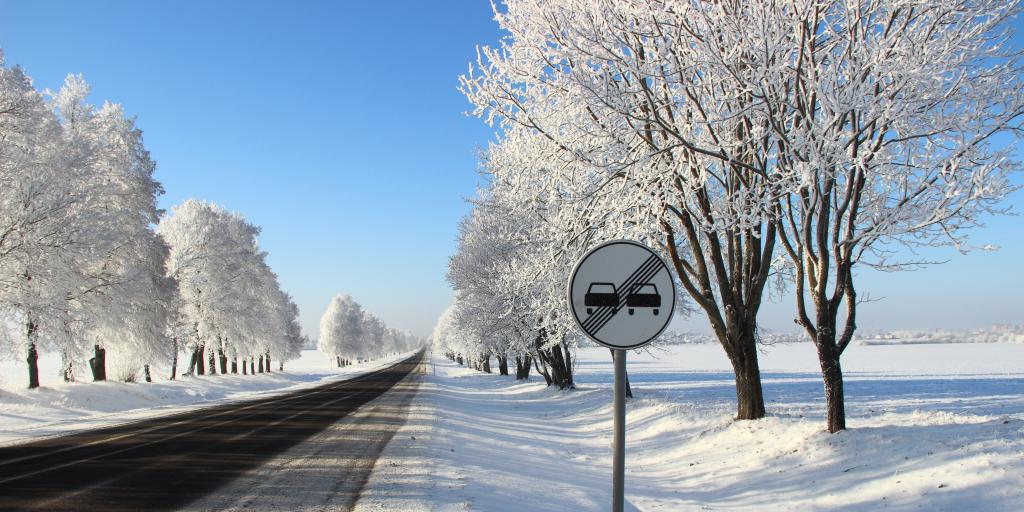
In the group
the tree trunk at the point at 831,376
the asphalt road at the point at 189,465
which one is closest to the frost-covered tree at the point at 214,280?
the asphalt road at the point at 189,465

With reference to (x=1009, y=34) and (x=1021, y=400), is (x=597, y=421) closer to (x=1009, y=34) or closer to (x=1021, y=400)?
(x=1009, y=34)

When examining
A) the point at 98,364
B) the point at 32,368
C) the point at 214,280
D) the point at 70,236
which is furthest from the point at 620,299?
the point at 214,280

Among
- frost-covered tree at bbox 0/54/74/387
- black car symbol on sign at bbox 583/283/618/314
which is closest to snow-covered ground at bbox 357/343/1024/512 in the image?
black car symbol on sign at bbox 583/283/618/314

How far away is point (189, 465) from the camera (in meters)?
8.72

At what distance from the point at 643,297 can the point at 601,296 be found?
25cm

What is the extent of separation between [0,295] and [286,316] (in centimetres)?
4769

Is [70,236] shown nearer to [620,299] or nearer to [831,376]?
[620,299]

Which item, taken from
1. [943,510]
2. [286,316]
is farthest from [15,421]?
[286,316]

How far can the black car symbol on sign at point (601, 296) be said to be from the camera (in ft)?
11.5

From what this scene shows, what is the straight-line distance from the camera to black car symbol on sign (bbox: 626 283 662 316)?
3508mm

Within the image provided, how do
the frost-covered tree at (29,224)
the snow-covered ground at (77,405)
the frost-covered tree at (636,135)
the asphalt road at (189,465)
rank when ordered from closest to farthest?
1. the asphalt road at (189,465)
2. the frost-covered tree at (636,135)
3. the snow-covered ground at (77,405)
4. the frost-covered tree at (29,224)

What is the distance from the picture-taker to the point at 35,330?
19.0 m

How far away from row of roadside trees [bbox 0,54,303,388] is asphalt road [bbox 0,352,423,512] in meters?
7.60

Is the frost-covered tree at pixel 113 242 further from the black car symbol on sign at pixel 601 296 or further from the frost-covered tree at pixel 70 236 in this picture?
the black car symbol on sign at pixel 601 296
